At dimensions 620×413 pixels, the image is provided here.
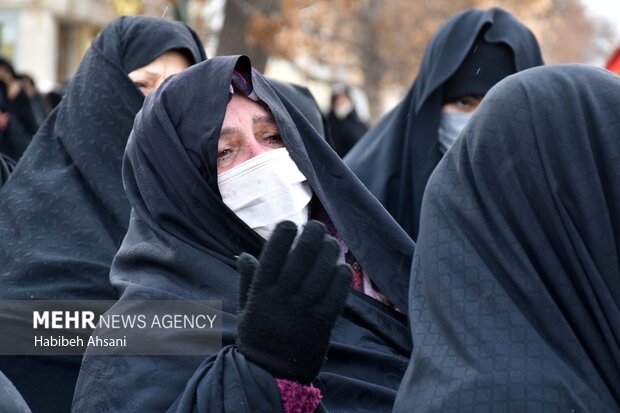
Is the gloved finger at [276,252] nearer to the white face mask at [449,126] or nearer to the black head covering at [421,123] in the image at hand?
the black head covering at [421,123]

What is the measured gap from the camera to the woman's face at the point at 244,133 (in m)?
2.86

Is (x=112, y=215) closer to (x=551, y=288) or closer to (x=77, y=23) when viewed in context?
(x=551, y=288)

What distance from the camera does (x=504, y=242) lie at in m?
2.00

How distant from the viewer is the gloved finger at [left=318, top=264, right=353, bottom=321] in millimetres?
2123

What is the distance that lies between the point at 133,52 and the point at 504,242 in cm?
241

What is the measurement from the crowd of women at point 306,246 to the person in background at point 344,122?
8159mm

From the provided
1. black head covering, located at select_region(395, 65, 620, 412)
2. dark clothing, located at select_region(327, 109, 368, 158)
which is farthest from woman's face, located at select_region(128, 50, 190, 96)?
dark clothing, located at select_region(327, 109, 368, 158)

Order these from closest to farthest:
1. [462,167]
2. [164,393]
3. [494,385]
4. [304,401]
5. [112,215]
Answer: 1. [494,385]
2. [462,167]
3. [304,401]
4. [164,393]
5. [112,215]

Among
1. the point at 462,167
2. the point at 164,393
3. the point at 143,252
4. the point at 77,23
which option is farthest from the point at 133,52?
the point at 77,23

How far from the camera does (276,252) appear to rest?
211cm

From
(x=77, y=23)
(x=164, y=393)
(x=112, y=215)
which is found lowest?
(x=77, y=23)

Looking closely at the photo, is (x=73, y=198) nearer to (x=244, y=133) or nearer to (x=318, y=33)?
(x=244, y=133)

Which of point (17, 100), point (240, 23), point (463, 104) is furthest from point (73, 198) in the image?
point (240, 23)

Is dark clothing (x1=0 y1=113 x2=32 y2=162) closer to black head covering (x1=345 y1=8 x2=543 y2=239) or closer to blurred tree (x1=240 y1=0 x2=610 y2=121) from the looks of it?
black head covering (x1=345 y1=8 x2=543 y2=239)
